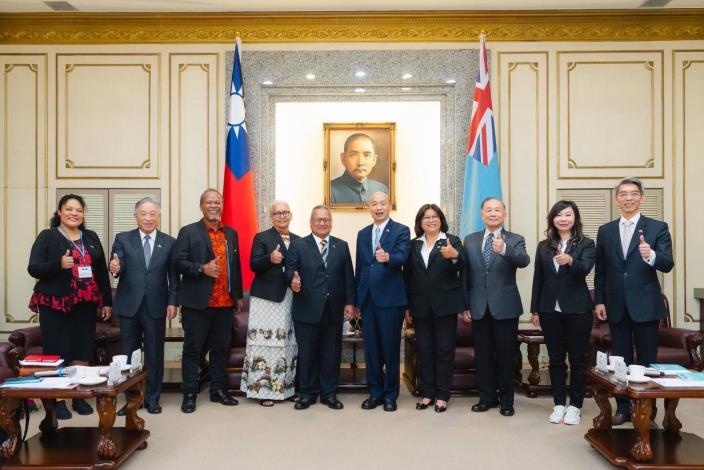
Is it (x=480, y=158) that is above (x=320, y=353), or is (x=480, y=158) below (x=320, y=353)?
above

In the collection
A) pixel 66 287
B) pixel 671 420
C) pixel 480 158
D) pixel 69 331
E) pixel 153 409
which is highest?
pixel 480 158

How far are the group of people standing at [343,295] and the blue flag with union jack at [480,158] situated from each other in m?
1.46

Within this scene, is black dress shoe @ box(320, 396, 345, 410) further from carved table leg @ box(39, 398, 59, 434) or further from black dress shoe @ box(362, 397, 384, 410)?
carved table leg @ box(39, 398, 59, 434)

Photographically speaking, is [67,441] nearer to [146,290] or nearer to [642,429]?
[146,290]

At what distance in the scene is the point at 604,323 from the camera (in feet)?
17.5

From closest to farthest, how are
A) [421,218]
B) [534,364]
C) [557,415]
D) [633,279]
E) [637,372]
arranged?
[637,372] → [633,279] → [557,415] → [421,218] → [534,364]

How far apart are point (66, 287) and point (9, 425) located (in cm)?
114

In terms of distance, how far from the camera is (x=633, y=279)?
371 cm

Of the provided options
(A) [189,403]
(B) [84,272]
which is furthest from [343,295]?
(B) [84,272]

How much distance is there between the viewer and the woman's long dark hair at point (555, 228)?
12.7 ft

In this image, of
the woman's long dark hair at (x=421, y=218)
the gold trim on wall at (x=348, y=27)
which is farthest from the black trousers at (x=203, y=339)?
the gold trim on wall at (x=348, y=27)

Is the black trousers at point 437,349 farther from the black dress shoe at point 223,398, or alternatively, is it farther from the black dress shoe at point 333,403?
the black dress shoe at point 223,398

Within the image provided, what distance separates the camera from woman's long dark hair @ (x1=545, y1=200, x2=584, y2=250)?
3.86 metres

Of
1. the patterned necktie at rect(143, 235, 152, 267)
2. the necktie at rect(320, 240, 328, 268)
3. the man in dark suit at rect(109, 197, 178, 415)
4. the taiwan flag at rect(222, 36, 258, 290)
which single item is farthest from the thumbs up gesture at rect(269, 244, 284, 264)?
the taiwan flag at rect(222, 36, 258, 290)
